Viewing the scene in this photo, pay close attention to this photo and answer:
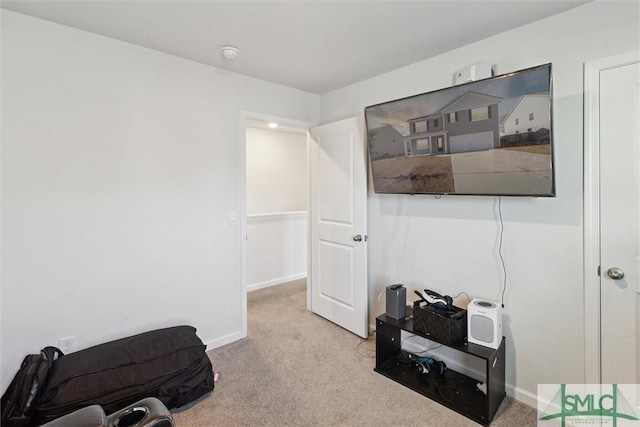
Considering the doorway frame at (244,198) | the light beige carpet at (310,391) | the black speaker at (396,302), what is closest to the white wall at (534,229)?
the black speaker at (396,302)

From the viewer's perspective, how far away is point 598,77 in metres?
1.67

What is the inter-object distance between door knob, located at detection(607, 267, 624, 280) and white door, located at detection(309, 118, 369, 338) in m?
1.61

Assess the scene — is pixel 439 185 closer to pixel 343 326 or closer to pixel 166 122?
pixel 343 326

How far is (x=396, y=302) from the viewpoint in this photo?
90.5 inches

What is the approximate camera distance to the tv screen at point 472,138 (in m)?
1.65

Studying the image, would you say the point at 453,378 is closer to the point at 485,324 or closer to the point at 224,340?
the point at 485,324

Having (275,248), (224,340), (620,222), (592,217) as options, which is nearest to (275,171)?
(275,248)

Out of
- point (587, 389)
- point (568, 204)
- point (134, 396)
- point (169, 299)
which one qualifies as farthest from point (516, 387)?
point (169, 299)

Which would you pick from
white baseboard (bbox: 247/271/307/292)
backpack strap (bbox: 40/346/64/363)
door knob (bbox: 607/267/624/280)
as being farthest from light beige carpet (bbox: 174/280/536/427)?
white baseboard (bbox: 247/271/307/292)

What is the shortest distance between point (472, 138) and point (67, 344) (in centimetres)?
285

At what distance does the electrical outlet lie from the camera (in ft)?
6.64

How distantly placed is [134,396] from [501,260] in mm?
2369

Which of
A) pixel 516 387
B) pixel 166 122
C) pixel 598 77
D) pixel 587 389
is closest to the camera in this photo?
pixel 598 77

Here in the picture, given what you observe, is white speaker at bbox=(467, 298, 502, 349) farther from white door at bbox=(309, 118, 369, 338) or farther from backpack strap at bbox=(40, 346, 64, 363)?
backpack strap at bbox=(40, 346, 64, 363)
